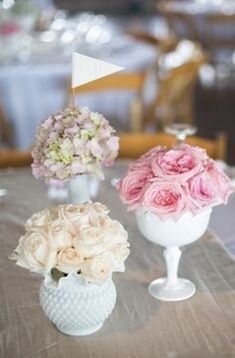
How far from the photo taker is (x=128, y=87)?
2.71 metres

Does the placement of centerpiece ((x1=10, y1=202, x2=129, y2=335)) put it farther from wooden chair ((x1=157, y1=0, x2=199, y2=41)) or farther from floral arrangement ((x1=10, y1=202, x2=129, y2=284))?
wooden chair ((x1=157, y1=0, x2=199, y2=41))

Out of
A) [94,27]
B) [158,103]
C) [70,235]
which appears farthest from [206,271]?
[94,27]

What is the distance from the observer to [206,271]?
4.12 ft

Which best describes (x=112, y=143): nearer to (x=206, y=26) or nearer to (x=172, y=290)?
(x=172, y=290)

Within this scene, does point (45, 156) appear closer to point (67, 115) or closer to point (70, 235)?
point (67, 115)

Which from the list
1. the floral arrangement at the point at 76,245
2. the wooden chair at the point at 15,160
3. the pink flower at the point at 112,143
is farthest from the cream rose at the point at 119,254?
the wooden chair at the point at 15,160

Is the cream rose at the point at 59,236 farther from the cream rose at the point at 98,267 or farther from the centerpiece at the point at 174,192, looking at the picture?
the centerpiece at the point at 174,192

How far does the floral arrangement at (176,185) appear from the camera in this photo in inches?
41.5

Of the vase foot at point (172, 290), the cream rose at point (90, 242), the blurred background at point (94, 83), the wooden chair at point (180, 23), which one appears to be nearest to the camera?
the cream rose at point (90, 242)

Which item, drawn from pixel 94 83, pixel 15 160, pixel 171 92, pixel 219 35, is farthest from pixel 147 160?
pixel 219 35

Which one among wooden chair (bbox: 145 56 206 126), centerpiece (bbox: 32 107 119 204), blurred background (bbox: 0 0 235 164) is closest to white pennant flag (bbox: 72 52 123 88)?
centerpiece (bbox: 32 107 119 204)

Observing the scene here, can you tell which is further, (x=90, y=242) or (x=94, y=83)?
(x=94, y=83)

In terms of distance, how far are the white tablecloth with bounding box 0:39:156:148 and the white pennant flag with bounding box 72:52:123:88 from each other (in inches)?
66.0

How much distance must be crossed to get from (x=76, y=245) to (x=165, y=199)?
187 millimetres
